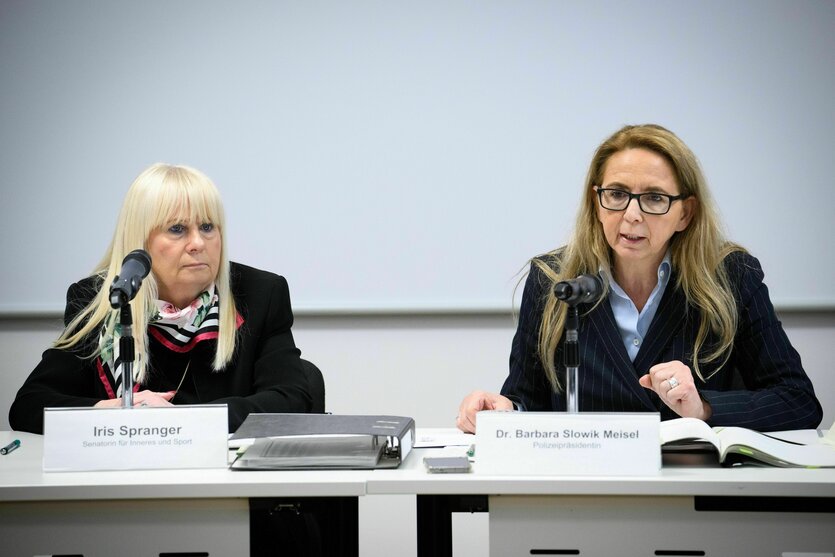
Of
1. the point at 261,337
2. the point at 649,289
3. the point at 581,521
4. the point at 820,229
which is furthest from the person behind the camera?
the point at 820,229

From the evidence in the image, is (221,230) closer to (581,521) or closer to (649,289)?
(649,289)

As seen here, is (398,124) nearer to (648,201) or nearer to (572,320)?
(648,201)

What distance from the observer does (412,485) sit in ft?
5.12

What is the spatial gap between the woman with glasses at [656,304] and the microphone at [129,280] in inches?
29.8

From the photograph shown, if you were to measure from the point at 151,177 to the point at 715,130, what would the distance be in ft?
7.02

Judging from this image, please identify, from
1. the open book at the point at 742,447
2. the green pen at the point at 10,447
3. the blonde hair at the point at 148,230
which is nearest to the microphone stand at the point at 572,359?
the open book at the point at 742,447

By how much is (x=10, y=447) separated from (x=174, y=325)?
0.58m

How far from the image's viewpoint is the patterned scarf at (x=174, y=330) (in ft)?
7.86

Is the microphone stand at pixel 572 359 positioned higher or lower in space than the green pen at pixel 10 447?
higher

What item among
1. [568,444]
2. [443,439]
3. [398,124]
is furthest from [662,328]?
[398,124]

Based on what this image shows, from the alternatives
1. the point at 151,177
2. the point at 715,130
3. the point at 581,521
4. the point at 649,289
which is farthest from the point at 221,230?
the point at 715,130

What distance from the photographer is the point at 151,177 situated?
2.45 m

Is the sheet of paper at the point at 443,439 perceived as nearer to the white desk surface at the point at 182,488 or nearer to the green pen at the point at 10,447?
the white desk surface at the point at 182,488

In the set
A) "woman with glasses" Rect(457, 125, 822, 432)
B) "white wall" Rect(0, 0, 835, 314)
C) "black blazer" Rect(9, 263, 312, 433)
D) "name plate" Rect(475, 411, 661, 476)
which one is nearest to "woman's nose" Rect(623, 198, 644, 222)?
"woman with glasses" Rect(457, 125, 822, 432)
